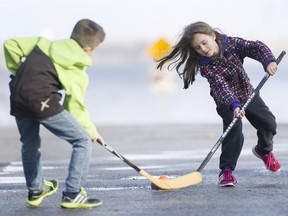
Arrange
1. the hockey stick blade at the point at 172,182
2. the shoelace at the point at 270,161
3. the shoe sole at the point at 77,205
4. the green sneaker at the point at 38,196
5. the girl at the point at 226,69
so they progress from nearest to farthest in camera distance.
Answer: the shoe sole at the point at 77,205, the green sneaker at the point at 38,196, the hockey stick blade at the point at 172,182, the girl at the point at 226,69, the shoelace at the point at 270,161

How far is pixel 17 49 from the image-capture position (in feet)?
24.8

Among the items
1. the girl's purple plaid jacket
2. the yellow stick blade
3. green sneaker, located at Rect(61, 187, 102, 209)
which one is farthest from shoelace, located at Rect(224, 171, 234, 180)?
green sneaker, located at Rect(61, 187, 102, 209)

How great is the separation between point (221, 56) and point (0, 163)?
14.6 ft

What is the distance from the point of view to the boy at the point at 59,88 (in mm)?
7414

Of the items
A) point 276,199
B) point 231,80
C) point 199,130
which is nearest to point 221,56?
point 231,80

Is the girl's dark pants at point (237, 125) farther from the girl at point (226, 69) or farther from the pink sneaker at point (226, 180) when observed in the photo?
the pink sneaker at point (226, 180)

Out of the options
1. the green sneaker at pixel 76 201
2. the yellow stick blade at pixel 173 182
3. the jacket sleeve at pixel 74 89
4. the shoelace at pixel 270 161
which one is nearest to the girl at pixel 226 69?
the yellow stick blade at pixel 173 182

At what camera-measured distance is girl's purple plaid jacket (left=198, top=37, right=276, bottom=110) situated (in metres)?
8.98

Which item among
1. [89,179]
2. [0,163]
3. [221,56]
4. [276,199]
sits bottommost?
[0,163]

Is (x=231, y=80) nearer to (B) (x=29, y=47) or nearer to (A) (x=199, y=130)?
(B) (x=29, y=47)

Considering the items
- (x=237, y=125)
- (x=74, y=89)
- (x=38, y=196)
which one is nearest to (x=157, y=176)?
(x=237, y=125)

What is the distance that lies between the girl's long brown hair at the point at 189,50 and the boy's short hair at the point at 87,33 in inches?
63.6

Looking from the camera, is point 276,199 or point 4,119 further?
point 4,119

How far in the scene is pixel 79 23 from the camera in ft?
24.7
